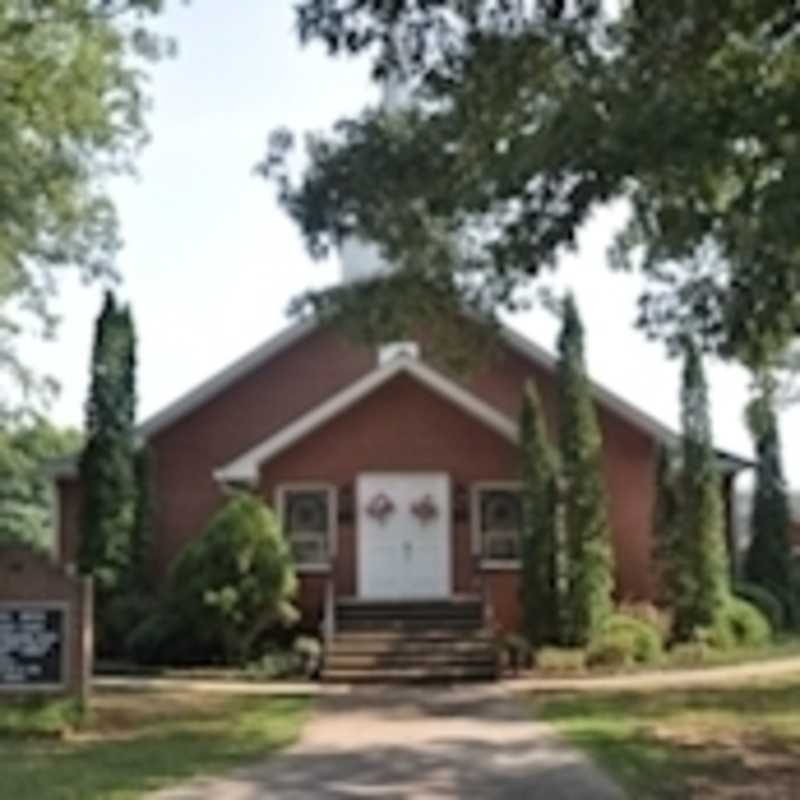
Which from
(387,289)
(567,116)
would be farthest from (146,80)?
(567,116)

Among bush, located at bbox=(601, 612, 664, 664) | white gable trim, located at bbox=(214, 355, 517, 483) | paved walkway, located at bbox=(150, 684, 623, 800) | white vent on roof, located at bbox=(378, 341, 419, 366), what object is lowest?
paved walkway, located at bbox=(150, 684, 623, 800)

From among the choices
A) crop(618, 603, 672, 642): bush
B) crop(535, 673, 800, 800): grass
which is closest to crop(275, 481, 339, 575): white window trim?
crop(618, 603, 672, 642): bush

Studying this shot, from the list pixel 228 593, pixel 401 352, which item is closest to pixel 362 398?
pixel 401 352

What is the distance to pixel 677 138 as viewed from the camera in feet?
40.9

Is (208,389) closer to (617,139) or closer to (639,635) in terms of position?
(639,635)

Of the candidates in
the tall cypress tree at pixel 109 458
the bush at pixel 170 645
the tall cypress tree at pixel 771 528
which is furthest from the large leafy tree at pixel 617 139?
the tall cypress tree at pixel 771 528

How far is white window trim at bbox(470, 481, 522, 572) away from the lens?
26.5 metres

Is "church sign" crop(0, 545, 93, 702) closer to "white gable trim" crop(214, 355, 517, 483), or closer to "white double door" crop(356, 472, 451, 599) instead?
"white gable trim" crop(214, 355, 517, 483)

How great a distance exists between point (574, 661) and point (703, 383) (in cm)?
670

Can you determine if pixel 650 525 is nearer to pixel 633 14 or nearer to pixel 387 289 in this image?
pixel 387 289

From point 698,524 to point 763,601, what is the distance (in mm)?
4061

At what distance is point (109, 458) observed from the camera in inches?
1065

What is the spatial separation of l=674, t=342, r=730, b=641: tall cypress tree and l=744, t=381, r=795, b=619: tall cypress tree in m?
Answer: 5.10

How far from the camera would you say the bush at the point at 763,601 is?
28.5m
